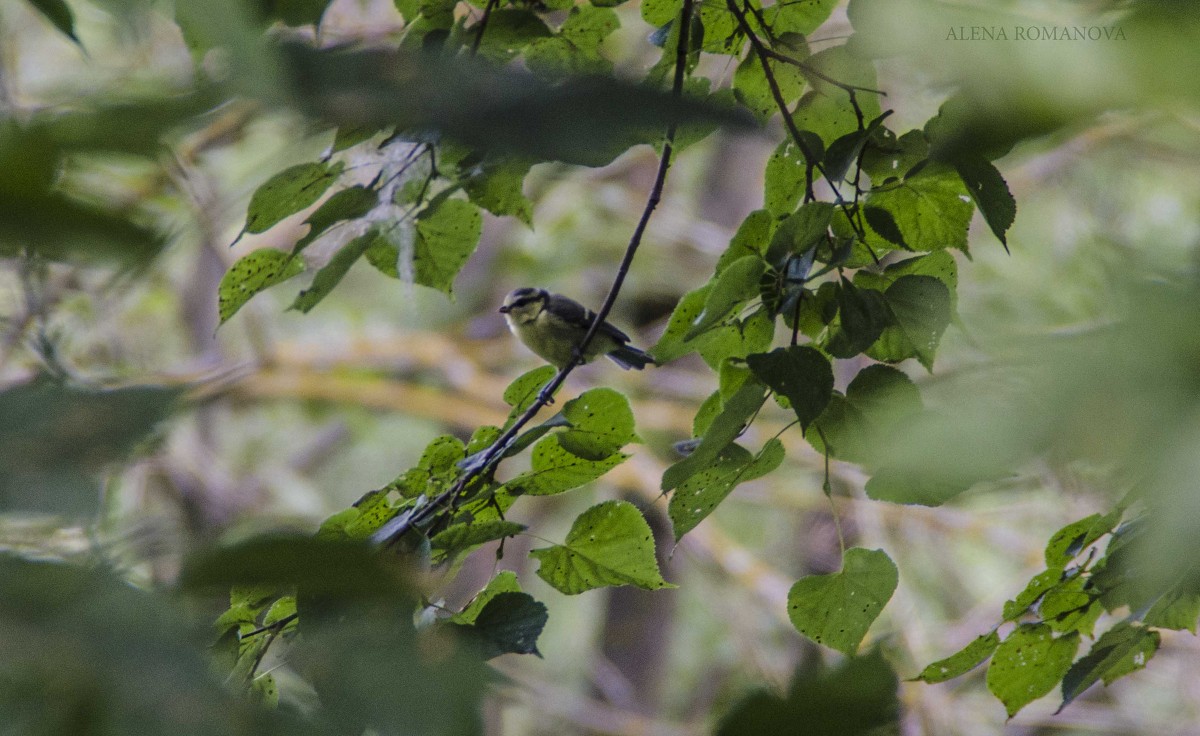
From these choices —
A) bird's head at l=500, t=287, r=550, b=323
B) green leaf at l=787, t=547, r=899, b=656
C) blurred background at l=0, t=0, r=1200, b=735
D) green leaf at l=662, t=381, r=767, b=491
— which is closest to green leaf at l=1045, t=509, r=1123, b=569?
green leaf at l=787, t=547, r=899, b=656

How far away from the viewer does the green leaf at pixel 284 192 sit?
3.25ft

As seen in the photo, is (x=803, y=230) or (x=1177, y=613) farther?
(x=1177, y=613)

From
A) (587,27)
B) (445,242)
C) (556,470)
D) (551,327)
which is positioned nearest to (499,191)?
(445,242)

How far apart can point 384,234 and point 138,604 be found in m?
0.81

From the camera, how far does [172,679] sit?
0.32 meters

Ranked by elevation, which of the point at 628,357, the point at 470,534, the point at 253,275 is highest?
the point at 253,275

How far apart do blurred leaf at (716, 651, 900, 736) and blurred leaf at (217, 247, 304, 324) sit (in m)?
0.82

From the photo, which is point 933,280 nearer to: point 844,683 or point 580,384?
point 844,683

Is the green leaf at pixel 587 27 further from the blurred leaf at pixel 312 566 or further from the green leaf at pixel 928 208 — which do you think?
the blurred leaf at pixel 312 566

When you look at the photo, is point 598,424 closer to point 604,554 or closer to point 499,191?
point 604,554

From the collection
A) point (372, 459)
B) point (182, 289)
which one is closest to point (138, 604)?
point (182, 289)

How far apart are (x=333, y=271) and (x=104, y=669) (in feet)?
2.35

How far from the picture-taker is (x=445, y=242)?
116 centimetres

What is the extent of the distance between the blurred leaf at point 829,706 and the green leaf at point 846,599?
677 mm
